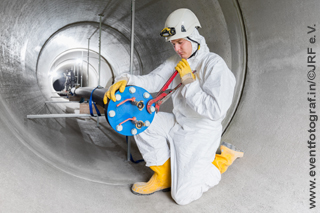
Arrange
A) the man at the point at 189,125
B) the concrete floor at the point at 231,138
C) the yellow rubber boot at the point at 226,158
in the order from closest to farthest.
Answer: the concrete floor at the point at 231,138
the man at the point at 189,125
the yellow rubber boot at the point at 226,158

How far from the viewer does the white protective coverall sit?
1746 mm

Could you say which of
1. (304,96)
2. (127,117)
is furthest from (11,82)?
(304,96)

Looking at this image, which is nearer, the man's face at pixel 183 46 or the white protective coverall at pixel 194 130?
the white protective coverall at pixel 194 130

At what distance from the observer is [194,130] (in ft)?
6.59

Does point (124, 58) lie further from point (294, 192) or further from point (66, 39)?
point (294, 192)

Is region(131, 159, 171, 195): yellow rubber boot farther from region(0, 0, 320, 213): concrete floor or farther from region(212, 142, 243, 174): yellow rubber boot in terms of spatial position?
region(212, 142, 243, 174): yellow rubber boot

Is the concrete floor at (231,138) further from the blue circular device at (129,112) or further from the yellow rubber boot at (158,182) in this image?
the blue circular device at (129,112)

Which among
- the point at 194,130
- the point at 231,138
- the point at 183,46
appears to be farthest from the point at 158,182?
the point at 183,46

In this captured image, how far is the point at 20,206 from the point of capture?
136cm

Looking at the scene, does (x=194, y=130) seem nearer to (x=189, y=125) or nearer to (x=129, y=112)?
(x=189, y=125)

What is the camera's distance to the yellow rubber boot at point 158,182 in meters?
2.10

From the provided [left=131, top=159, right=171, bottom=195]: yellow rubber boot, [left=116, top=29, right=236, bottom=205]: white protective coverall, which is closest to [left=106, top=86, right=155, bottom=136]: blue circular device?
[left=116, top=29, right=236, bottom=205]: white protective coverall

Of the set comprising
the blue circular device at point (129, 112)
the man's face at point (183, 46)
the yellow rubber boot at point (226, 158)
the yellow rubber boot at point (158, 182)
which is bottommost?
the yellow rubber boot at point (158, 182)

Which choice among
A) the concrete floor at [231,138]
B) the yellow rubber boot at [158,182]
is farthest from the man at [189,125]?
the concrete floor at [231,138]
